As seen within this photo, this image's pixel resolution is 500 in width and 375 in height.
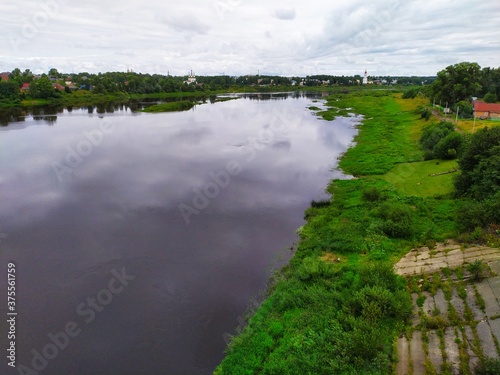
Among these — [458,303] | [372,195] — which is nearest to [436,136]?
[372,195]

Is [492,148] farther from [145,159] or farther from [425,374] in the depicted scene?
[145,159]

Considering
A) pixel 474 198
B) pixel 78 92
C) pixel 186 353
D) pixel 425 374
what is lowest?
pixel 186 353

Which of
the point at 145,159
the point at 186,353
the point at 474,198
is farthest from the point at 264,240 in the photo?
the point at 145,159

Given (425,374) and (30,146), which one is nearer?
(425,374)

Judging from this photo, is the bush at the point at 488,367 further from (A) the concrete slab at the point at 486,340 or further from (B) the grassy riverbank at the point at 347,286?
(B) the grassy riverbank at the point at 347,286

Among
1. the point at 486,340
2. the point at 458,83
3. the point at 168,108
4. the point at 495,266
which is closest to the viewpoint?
the point at 486,340

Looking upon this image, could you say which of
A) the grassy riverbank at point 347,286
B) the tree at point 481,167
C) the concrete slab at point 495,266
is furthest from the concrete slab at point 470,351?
the tree at point 481,167

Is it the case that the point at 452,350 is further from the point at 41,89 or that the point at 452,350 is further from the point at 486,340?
the point at 41,89
